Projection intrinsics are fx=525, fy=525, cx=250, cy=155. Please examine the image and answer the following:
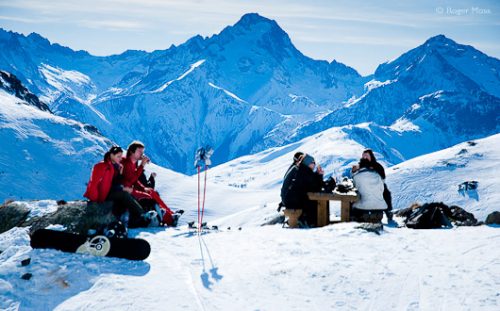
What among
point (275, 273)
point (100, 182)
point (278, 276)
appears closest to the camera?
point (278, 276)

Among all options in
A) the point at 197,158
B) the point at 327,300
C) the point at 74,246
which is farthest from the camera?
the point at 197,158

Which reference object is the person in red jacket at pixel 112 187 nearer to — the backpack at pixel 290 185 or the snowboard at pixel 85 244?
the snowboard at pixel 85 244

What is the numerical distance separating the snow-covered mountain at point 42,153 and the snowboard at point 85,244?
56.7 m

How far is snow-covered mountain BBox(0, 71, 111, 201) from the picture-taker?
6600cm

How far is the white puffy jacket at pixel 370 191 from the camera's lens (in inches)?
544

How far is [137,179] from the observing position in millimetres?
14492

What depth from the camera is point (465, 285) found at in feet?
27.3

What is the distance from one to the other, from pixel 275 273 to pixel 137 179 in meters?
6.47

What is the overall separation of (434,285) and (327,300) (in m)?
1.79

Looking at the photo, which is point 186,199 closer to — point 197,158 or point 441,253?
point 197,158

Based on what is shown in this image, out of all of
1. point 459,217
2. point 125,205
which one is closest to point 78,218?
point 125,205

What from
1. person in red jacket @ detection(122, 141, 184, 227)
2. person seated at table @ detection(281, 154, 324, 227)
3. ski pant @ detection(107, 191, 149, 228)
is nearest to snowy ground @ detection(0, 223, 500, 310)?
ski pant @ detection(107, 191, 149, 228)

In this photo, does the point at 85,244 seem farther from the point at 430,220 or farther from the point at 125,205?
the point at 430,220

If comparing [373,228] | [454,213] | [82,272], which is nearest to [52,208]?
[82,272]
